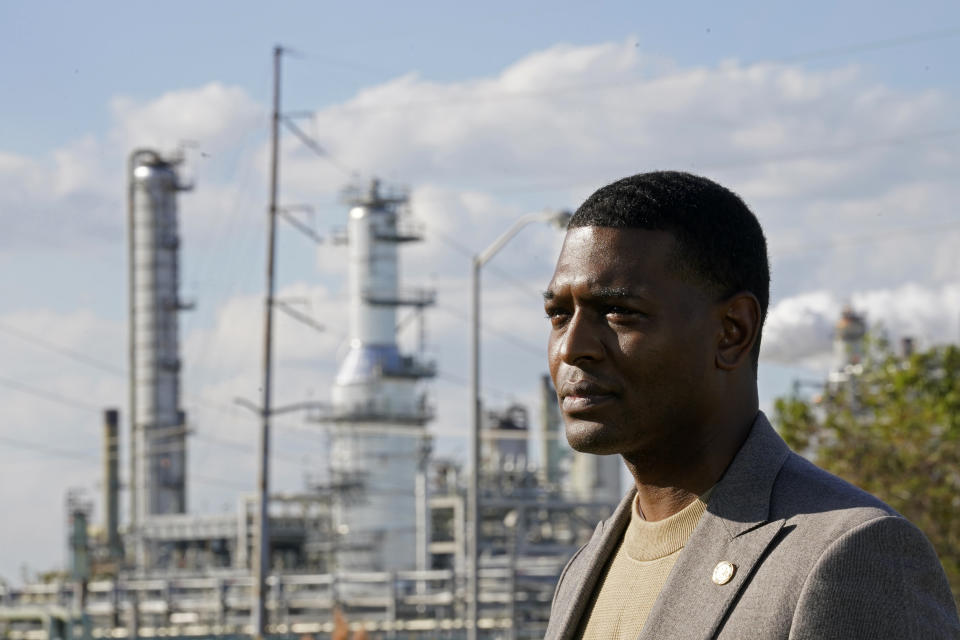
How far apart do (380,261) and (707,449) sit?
56.5 meters

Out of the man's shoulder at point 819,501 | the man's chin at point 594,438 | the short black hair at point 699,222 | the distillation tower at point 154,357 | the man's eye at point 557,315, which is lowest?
the man's shoulder at point 819,501

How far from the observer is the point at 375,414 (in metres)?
60.0

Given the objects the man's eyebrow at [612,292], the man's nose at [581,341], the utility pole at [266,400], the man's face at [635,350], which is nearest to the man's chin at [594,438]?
the man's face at [635,350]

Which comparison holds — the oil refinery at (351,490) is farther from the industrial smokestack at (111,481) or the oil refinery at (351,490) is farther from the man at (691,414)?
the man at (691,414)

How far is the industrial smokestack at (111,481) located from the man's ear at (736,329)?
219 feet

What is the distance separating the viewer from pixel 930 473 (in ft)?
94.5

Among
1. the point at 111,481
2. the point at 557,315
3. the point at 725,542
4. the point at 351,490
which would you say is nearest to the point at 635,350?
the point at 557,315

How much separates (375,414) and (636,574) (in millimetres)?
57298

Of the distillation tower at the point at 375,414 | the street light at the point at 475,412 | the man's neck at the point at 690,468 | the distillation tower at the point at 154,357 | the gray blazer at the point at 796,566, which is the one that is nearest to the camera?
the gray blazer at the point at 796,566

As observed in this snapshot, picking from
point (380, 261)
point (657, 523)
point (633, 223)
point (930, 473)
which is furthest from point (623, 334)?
point (380, 261)

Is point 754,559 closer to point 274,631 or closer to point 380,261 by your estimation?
point 274,631

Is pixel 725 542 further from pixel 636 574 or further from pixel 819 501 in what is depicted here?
pixel 636 574

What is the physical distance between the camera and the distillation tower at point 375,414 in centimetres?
5903

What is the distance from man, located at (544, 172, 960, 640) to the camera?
2.60 meters
